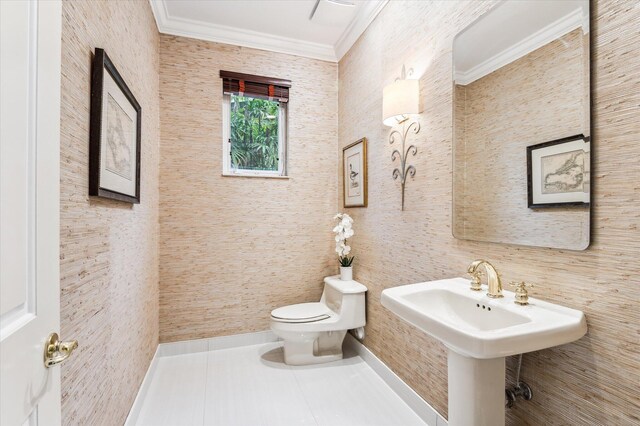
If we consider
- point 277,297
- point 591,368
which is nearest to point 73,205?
point 591,368

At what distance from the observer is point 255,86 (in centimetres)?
273

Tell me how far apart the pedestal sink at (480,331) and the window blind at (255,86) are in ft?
7.07

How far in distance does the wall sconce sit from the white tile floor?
1.39 m

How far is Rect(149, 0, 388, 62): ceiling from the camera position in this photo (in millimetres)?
2260

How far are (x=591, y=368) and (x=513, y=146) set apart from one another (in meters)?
0.84

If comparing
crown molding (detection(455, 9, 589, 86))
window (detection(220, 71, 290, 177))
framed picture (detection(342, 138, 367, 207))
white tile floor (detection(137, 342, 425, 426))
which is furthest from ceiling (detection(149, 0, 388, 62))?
white tile floor (detection(137, 342, 425, 426))

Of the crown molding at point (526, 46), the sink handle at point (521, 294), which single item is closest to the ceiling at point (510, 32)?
the crown molding at point (526, 46)

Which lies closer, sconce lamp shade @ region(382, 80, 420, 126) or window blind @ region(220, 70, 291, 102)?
sconce lamp shade @ region(382, 80, 420, 126)

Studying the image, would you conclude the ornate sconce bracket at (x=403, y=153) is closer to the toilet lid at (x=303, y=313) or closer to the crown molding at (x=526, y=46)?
the crown molding at (x=526, y=46)

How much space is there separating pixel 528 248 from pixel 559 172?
308 mm

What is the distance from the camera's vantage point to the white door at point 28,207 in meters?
0.52

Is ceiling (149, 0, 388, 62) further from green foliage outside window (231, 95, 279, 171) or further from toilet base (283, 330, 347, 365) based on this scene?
toilet base (283, 330, 347, 365)

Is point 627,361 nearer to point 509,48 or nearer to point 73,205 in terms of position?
point 509,48

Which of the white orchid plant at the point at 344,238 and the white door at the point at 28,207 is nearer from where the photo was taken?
the white door at the point at 28,207
